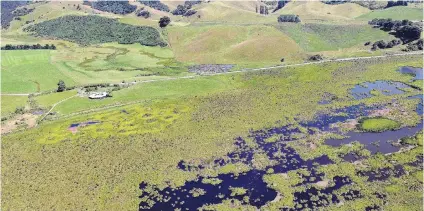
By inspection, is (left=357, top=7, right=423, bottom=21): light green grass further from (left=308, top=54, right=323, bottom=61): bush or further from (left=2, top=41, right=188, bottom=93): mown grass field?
(left=2, top=41, right=188, bottom=93): mown grass field

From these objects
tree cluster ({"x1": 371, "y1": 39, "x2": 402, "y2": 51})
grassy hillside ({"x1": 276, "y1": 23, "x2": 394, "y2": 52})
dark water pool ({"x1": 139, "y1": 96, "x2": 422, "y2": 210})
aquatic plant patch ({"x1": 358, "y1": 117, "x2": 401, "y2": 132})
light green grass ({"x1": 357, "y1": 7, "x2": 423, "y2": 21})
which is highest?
light green grass ({"x1": 357, "y1": 7, "x2": 423, "y2": 21})

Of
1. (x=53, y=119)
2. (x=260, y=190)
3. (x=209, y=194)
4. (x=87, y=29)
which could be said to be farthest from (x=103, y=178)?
(x=87, y=29)

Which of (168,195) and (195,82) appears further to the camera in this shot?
(195,82)

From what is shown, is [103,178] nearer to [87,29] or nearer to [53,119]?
[53,119]

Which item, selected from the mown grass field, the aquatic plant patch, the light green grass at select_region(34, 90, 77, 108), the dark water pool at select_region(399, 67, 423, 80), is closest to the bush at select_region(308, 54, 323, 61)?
the dark water pool at select_region(399, 67, 423, 80)

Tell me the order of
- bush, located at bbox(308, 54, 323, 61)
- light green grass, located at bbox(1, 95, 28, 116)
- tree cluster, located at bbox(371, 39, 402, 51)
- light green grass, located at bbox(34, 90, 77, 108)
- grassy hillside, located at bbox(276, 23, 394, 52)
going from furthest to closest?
grassy hillside, located at bbox(276, 23, 394, 52)
tree cluster, located at bbox(371, 39, 402, 51)
bush, located at bbox(308, 54, 323, 61)
light green grass, located at bbox(34, 90, 77, 108)
light green grass, located at bbox(1, 95, 28, 116)
